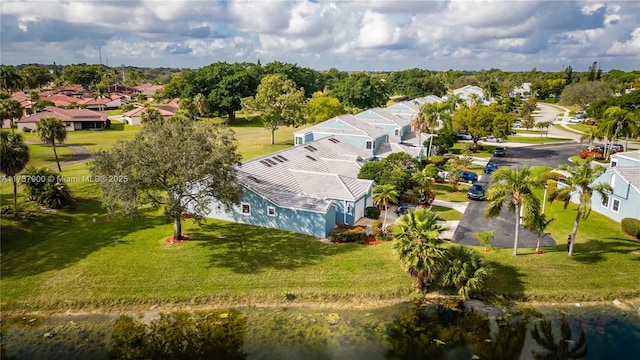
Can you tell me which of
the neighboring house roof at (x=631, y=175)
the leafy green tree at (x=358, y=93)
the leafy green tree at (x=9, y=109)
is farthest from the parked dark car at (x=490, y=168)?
the leafy green tree at (x=9, y=109)

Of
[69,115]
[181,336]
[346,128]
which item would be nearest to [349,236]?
[181,336]

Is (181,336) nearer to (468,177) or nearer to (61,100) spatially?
(468,177)

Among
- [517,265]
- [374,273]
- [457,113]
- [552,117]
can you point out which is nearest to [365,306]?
[374,273]

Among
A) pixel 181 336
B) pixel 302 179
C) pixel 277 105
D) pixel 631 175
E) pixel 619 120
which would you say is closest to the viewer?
pixel 181 336

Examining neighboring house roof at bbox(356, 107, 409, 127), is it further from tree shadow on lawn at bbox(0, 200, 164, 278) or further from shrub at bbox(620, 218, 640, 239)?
tree shadow on lawn at bbox(0, 200, 164, 278)

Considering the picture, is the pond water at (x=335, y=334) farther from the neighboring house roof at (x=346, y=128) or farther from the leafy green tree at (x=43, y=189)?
the neighboring house roof at (x=346, y=128)

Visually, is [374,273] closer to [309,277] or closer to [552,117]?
[309,277]
